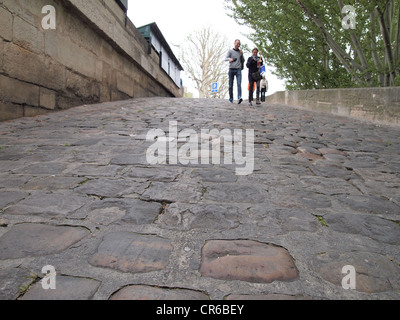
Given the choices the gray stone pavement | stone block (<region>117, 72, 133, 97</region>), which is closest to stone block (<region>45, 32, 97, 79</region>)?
stone block (<region>117, 72, 133, 97</region>)

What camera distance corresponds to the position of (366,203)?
1877 mm

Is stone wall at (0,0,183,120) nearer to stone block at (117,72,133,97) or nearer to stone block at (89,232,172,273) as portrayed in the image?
stone block at (117,72,133,97)

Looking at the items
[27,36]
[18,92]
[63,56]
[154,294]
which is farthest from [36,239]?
[63,56]

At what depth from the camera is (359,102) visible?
21.7ft

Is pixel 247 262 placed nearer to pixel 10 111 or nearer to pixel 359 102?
pixel 10 111

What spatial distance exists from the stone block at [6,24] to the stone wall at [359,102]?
723cm

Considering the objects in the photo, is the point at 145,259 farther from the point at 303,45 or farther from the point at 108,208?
the point at 303,45

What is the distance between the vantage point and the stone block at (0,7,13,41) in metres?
3.91

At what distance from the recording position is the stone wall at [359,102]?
589 centimetres

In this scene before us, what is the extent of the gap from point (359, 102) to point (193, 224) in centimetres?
672

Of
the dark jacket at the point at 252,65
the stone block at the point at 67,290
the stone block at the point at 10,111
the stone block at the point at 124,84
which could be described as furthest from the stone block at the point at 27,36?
the dark jacket at the point at 252,65
